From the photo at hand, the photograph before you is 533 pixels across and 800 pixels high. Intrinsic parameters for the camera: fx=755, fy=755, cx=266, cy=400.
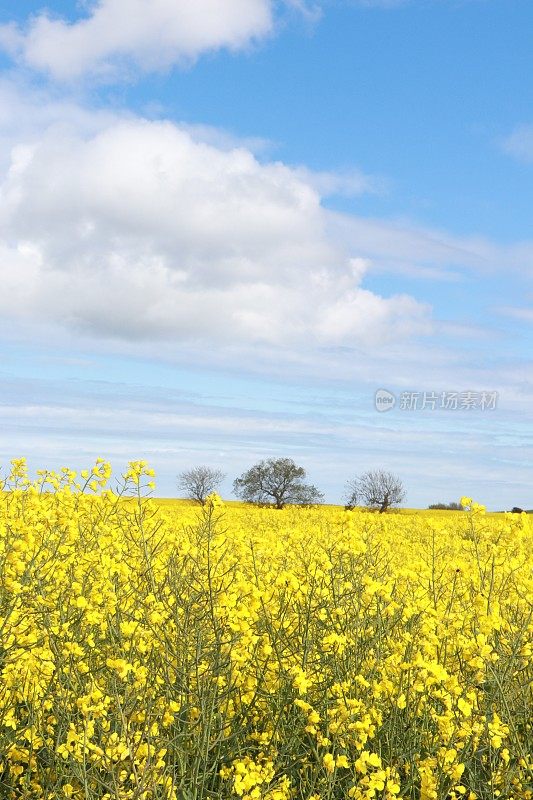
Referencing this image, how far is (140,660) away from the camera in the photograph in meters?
4.67

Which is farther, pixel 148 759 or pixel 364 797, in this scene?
pixel 364 797

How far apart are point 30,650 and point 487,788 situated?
291 cm

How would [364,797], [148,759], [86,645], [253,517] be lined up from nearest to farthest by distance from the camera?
[148,759], [364,797], [86,645], [253,517]

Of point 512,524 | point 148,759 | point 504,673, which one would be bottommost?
point 148,759

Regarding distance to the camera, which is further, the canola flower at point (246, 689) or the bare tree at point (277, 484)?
the bare tree at point (277, 484)

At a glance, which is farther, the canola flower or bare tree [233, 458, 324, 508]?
bare tree [233, 458, 324, 508]

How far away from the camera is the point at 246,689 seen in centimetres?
475

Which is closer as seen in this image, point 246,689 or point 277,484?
point 246,689

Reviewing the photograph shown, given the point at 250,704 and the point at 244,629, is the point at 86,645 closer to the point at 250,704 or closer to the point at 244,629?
the point at 250,704

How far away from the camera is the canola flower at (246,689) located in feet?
12.9

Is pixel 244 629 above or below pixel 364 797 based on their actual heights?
above

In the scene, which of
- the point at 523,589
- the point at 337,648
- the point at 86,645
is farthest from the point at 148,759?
the point at 523,589

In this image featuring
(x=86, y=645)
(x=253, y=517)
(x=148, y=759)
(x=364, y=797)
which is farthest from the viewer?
(x=253, y=517)

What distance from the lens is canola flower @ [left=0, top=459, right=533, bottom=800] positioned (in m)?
3.93
